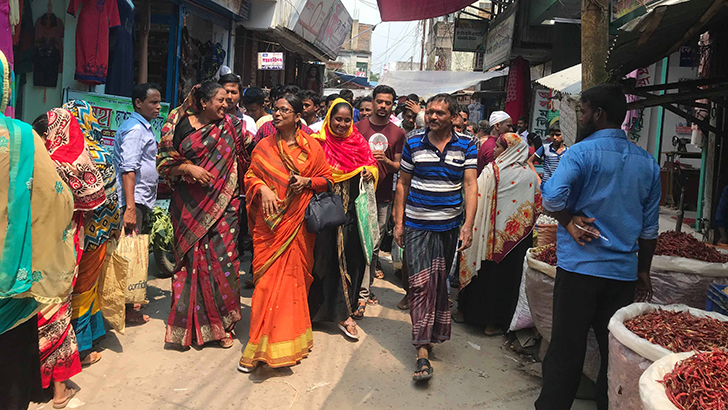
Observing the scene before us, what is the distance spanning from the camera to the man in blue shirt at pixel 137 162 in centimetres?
456

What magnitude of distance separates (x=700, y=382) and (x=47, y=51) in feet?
23.1

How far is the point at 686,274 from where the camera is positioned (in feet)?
11.7

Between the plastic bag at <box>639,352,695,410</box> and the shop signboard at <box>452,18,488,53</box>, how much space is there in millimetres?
17648

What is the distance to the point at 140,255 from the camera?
4.55 meters

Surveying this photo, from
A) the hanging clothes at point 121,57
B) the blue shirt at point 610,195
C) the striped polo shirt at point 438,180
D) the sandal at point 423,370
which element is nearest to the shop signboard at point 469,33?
the hanging clothes at point 121,57

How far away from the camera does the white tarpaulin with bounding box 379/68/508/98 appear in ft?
60.5

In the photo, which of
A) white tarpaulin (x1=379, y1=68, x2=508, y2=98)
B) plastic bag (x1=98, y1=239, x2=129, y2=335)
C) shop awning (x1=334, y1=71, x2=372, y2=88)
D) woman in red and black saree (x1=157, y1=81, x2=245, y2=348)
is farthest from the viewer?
shop awning (x1=334, y1=71, x2=372, y2=88)

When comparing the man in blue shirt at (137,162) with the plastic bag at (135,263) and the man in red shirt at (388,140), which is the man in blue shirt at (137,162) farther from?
the man in red shirt at (388,140)

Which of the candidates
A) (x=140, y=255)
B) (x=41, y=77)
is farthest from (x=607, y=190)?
(x=41, y=77)

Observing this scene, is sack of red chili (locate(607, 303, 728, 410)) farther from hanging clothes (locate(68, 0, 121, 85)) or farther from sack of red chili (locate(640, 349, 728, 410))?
hanging clothes (locate(68, 0, 121, 85))

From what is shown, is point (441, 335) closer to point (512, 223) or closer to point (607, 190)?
point (512, 223)

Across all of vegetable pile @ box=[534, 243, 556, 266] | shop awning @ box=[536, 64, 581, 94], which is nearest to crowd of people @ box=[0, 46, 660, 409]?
vegetable pile @ box=[534, 243, 556, 266]

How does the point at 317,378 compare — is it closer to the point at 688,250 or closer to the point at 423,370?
the point at 423,370

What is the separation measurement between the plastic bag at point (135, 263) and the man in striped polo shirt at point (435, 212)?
7.04 feet
